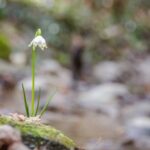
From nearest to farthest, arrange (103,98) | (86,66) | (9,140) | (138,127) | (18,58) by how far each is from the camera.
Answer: (9,140) < (138,127) < (103,98) < (18,58) < (86,66)

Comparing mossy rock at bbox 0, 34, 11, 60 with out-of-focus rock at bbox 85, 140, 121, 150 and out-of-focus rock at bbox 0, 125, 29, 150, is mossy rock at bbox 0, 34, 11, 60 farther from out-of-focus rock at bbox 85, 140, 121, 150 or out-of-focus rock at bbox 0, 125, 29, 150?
out-of-focus rock at bbox 0, 125, 29, 150

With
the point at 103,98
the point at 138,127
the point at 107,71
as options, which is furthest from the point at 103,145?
the point at 107,71

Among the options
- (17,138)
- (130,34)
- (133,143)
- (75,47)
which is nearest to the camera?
(17,138)

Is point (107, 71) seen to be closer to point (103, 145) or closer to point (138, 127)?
point (138, 127)

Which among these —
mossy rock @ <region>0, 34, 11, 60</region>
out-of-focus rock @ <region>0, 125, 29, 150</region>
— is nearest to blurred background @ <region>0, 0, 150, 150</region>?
mossy rock @ <region>0, 34, 11, 60</region>

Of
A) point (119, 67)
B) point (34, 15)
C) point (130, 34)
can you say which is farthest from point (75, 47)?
point (130, 34)

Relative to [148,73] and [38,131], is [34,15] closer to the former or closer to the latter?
[148,73]
